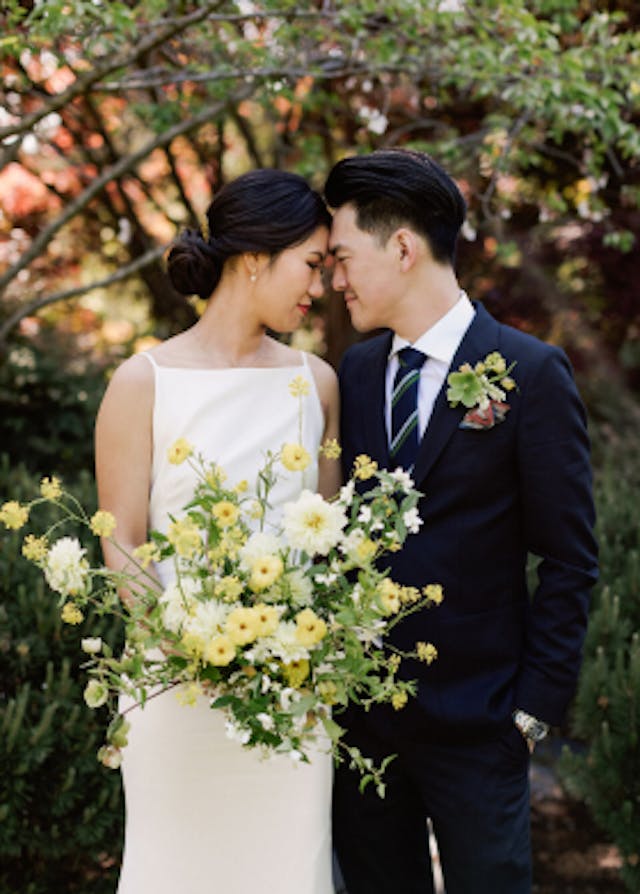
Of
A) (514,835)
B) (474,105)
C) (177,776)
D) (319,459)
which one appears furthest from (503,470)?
(474,105)

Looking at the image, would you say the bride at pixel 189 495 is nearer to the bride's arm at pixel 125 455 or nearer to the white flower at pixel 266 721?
the bride's arm at pixel 125 455

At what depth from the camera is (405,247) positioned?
2.36 meters

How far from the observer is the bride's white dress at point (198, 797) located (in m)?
2.25

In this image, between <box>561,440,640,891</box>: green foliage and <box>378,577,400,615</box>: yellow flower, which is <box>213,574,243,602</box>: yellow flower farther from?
<box>561,440,640,891</box>: green foliage

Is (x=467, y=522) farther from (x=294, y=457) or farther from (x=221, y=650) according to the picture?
(x=221, y=650)

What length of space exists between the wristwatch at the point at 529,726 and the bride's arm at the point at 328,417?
0.75 m

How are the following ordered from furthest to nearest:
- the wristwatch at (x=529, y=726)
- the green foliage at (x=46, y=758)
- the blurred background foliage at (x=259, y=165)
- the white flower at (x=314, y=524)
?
the blurred background foliage at (x=259, y=165) < the green foliage at (x=46, y=758) < the wristwatch at (x=529, y=726) < the white flower at (x=314, y=524)

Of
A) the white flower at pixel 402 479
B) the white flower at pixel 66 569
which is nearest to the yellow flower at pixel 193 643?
the white flower at pixel 66 569

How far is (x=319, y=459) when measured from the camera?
255 centimetres

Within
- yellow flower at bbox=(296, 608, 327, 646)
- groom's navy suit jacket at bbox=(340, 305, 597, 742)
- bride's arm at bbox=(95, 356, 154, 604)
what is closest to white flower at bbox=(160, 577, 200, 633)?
yellow flower at bbox=(296, 608, 327, 646)

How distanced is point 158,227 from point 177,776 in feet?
18.9

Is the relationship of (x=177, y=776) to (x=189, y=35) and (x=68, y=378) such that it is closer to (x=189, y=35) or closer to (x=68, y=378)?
(x=189, y=35)

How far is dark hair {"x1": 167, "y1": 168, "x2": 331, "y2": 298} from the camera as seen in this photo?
2.34 metres

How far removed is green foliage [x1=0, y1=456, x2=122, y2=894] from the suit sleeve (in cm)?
142
